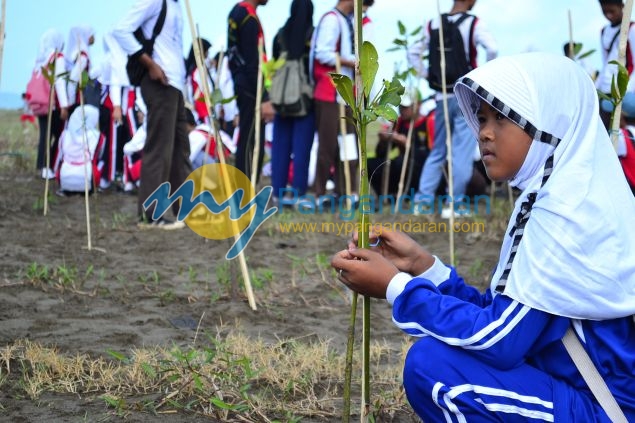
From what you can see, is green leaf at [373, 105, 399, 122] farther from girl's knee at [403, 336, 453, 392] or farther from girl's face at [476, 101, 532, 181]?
girl's knee at [403, 336, 453, 392]

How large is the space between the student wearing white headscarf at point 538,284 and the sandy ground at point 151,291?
2.67ft

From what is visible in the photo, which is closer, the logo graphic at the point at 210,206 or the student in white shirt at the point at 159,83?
the student in white shirt at the point at 159,83

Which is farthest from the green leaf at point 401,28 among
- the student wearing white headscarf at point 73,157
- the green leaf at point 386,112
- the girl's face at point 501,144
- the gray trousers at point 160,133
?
the green leaf at point 386,112

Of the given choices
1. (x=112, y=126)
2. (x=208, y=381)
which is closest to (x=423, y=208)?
(x=112, y=126)

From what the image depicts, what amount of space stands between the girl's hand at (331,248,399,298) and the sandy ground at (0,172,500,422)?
730 mm

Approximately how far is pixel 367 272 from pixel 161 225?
3.97 meters

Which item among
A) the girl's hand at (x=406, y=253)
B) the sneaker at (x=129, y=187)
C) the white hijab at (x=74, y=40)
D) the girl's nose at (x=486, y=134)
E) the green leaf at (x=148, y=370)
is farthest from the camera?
the white hijab at (x=74, y=40)

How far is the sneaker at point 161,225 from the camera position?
558 cm

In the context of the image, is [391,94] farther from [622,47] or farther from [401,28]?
[401,28]

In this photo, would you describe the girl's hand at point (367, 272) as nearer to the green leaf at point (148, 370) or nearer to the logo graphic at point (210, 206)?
the green leaf at point (148, 370)

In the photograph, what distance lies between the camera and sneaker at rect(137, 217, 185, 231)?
5.58 meters

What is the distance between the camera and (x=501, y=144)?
6.01ft

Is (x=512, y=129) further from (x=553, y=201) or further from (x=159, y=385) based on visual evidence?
(x=159, y=385)

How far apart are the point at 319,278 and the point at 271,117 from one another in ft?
9.57
